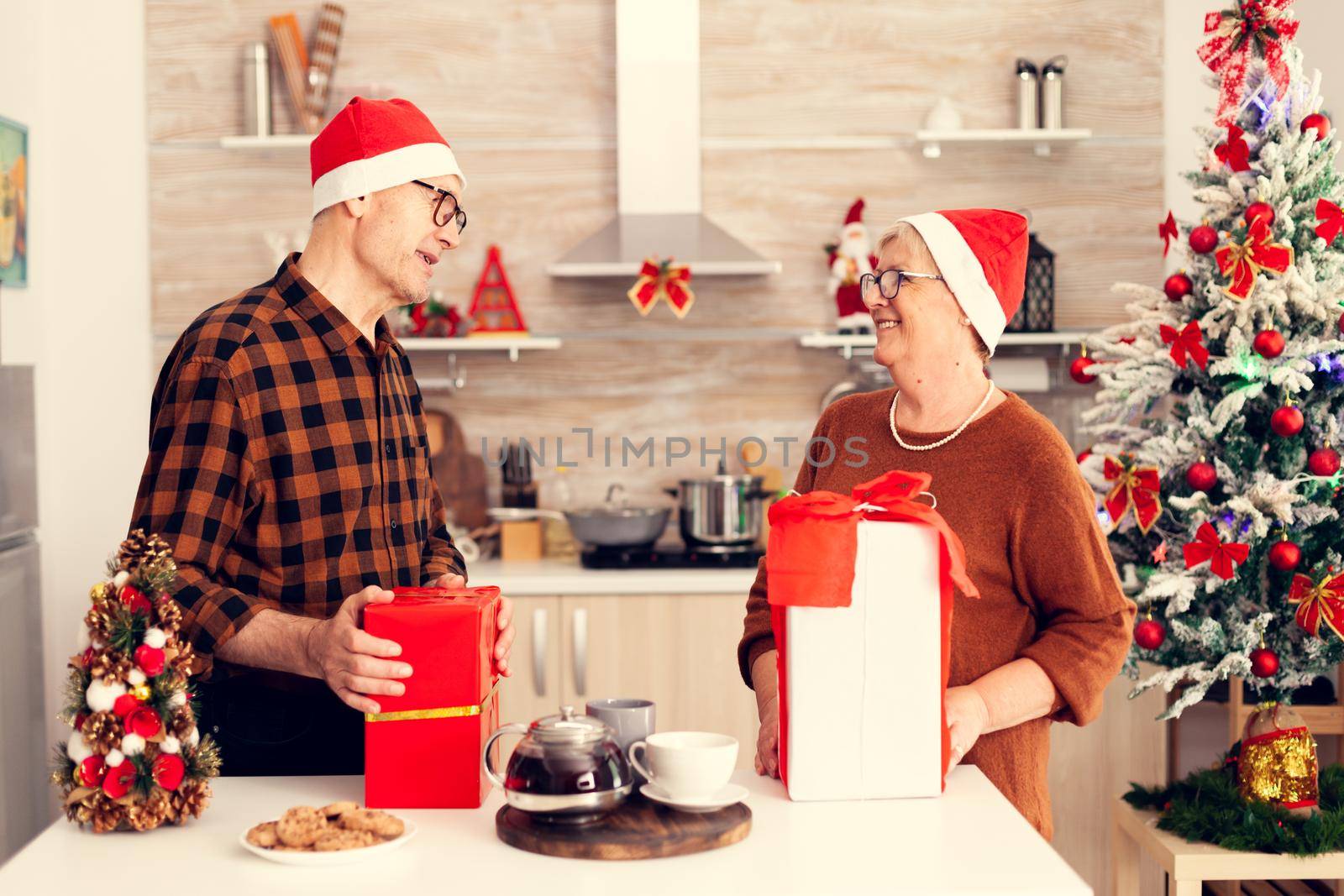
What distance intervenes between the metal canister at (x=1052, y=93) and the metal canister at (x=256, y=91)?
2.28 meters

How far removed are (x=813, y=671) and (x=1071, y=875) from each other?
1.10ft

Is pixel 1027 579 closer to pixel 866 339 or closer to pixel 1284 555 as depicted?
pixel 1284 555

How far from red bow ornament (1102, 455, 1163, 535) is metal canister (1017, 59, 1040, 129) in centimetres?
131

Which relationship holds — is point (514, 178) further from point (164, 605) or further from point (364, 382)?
point (164, 605)

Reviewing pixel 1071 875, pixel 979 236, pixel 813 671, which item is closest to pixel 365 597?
pixel 813 671

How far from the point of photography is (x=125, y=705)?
4.40ft

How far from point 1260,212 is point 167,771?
2380mm

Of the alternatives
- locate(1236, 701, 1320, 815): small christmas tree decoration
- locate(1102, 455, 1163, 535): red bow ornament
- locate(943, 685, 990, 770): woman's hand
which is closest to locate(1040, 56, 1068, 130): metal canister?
locate(1102, 455, 1163, 535): red bow ornament

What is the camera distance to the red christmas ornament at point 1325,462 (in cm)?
263

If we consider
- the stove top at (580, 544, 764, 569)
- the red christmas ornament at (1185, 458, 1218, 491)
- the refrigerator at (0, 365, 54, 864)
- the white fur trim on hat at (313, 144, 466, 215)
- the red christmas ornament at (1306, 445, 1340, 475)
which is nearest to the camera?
the white fur trim on hat at (313, 144, 466, 215)

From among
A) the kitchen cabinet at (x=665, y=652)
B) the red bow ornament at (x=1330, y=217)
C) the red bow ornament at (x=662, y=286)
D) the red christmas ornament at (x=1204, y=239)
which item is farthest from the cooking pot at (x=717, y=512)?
the red bow ornament at (x=1330, y=217)

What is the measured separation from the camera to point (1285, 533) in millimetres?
2713

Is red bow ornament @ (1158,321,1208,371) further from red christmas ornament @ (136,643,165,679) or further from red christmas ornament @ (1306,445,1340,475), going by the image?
red christmas ornament @ (136,643,165,679)

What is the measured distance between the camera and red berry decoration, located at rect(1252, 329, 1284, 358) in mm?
2670
